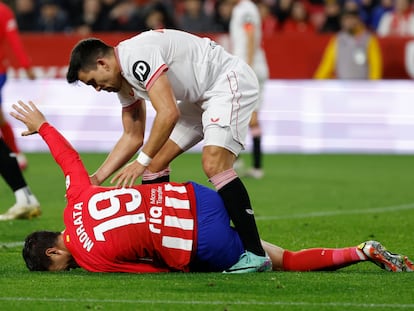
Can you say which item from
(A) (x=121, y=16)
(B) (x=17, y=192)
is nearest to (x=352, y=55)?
(A) (x=121, y=16)

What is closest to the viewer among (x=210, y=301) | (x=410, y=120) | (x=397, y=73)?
(x=210, y=301)

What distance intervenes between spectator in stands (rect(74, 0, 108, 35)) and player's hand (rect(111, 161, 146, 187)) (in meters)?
15.6

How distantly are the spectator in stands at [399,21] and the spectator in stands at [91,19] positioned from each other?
→ 571 cm

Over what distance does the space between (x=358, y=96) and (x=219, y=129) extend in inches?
439

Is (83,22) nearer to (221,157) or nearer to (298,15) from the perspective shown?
(298,15)

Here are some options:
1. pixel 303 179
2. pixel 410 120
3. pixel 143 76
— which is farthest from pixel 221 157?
pixel 410 120

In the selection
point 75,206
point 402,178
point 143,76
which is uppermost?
point 143,76

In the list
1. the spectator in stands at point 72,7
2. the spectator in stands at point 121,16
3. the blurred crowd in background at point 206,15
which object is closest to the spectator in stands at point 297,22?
the blurred crowd in background at point 206,15

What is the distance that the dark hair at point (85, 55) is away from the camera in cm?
765

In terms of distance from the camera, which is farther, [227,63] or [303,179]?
[303,179]

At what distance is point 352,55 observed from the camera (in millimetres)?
20562

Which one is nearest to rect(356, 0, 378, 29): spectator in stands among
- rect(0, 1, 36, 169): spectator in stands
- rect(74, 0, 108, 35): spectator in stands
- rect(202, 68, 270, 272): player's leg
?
rect(74, 0, 108, 35): spectator in stands

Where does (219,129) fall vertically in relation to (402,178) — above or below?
above

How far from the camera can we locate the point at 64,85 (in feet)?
62.4
